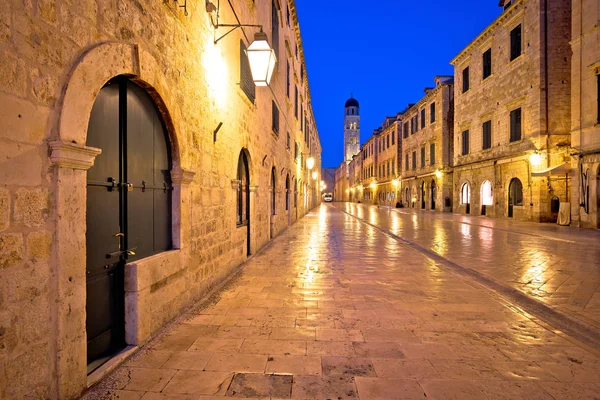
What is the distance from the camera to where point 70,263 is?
93.0 inches

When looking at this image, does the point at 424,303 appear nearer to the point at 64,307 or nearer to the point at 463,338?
the point at 463,338

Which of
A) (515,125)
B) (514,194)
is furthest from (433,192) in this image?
(515,125)

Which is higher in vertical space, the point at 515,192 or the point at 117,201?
the point at 515,192

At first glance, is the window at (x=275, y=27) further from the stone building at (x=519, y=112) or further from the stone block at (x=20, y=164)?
the stone building at (x=519, y=112)

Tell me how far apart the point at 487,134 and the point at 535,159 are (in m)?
4.91

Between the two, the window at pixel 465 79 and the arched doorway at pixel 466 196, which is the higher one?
the window at pixel 465 79

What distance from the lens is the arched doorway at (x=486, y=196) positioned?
20.6 metres

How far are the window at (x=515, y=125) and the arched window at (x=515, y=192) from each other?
2.38 metres

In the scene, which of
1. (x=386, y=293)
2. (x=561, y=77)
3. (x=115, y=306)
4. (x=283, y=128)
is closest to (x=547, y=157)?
(x=561, y=77)

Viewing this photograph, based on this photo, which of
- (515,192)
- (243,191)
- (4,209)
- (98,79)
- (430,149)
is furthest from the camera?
(430,149)

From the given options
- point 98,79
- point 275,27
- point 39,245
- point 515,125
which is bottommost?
point 39,245

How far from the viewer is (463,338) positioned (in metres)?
3.44

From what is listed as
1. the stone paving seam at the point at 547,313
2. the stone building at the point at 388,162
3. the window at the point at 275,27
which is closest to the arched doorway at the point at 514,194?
the stone paving seam at the point at 547,313

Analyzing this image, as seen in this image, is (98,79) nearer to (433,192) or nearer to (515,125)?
(515,125)
